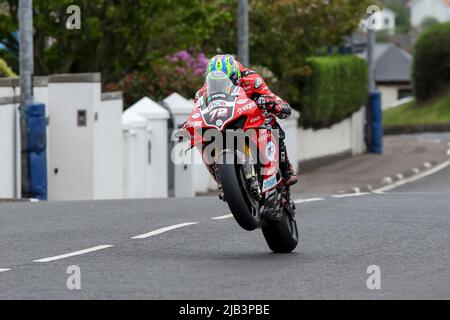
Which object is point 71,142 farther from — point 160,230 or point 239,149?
point 239,149

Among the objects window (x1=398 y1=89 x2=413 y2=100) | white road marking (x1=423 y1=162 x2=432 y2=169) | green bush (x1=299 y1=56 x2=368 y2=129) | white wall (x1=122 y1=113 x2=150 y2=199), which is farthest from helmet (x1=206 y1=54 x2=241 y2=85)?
window (x1=398 y1=89 x2=413 y2=100)

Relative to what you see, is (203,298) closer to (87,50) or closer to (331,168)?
(87,50)

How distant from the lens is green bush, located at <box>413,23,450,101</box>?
77.4m

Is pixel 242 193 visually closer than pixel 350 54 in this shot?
Yes

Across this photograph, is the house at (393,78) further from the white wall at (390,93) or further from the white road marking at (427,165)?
the white road marking at (427,165)

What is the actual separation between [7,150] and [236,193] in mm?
13708

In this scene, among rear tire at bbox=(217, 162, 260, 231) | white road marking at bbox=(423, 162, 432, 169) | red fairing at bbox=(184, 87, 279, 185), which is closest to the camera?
rear tire at bbox=(217, 162, 260, 231)

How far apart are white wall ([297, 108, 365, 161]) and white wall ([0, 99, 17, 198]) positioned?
20.1 metres

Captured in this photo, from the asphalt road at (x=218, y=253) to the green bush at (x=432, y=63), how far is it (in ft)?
200

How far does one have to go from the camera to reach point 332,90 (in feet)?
153

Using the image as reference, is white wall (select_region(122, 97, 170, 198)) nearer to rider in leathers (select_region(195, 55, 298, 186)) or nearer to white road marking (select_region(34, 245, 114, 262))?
white road marking (select_region(34, 245, 114, 262))

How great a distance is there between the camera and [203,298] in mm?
9312

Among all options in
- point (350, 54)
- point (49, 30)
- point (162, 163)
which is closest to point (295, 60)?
point (350, 54)

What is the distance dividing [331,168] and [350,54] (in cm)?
1105
